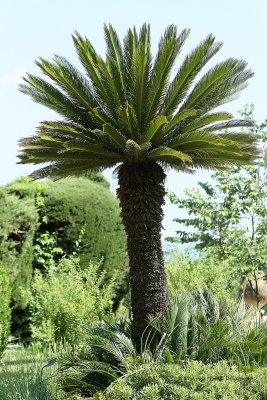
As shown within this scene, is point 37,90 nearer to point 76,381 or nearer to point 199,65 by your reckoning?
point 199,65

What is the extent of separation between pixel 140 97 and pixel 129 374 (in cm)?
397

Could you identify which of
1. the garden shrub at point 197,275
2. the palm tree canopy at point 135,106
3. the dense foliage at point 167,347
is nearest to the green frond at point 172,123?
the palm tree canopy at point 135,106

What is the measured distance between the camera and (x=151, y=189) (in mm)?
9477

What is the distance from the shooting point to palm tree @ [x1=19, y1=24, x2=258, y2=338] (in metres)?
9.24

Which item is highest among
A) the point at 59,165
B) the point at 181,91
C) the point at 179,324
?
the point at 181,91

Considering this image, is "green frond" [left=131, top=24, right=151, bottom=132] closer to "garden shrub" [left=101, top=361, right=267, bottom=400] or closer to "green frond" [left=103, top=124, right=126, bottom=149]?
"green frond" [left=103, top=124, right=126, bottom=149]

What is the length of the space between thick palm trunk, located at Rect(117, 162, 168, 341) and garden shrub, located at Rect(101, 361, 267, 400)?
1.91 metres

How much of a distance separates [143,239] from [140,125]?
163cm

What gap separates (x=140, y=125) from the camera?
9484 mm

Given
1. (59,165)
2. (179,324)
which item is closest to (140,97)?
(59,165)

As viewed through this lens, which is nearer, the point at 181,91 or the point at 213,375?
the point at 213,375

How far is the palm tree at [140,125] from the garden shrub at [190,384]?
6.51 feet

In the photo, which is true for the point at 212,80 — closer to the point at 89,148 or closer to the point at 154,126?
the point at 154,126

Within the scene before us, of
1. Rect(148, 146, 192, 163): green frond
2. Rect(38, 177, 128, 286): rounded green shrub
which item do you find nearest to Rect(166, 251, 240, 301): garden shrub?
Rect(38, 177, 128, 286): rounded green shrub
